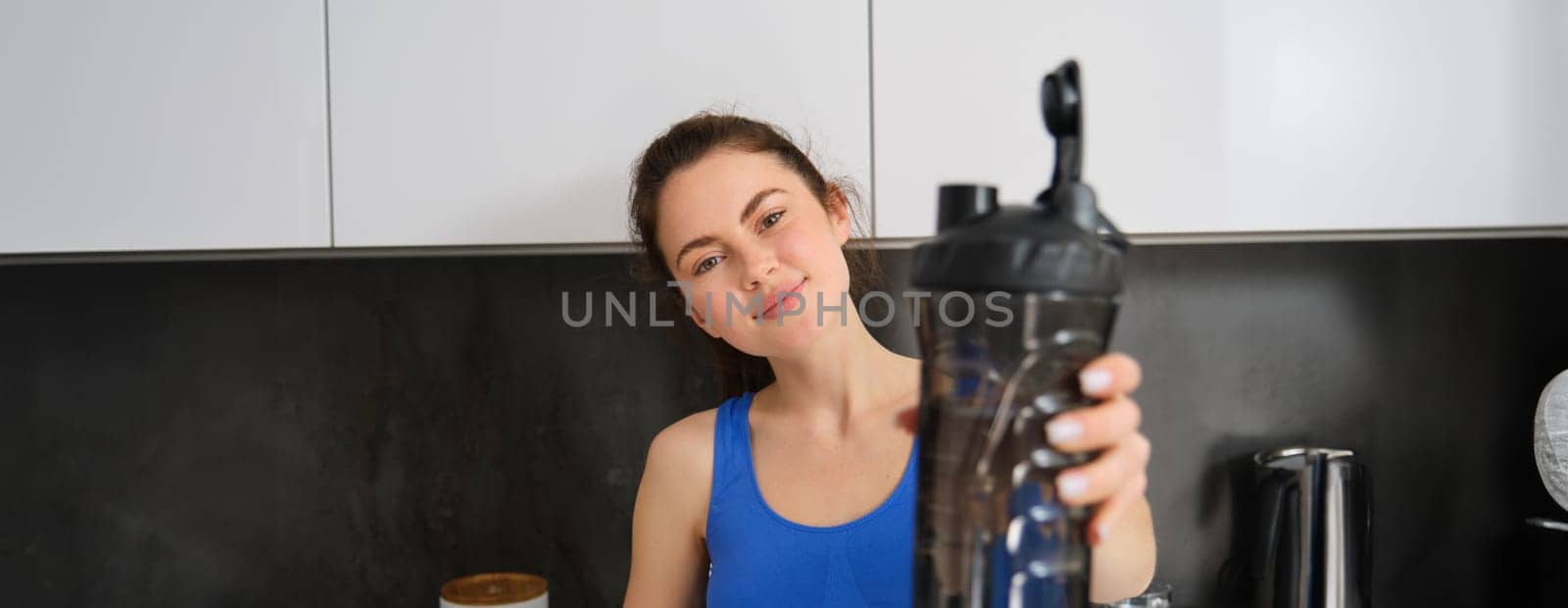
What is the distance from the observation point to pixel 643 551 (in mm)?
1105

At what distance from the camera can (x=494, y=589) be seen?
135cm

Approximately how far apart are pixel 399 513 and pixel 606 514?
0.30m

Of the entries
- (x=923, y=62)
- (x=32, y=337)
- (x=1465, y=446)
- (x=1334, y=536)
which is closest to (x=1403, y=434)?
(x=1465, y=446)

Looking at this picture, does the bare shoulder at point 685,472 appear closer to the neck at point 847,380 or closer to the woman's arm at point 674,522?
the woman's arm at point 674,522

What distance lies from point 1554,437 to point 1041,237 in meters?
1.00

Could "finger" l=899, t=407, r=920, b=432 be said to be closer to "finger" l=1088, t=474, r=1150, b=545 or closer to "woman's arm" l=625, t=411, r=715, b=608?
"finger" l=1088, t=474, r=1150, b=545

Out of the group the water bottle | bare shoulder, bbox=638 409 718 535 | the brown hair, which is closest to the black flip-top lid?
the water bottle

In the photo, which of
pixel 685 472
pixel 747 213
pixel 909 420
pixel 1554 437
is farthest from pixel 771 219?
pixel 1554 437

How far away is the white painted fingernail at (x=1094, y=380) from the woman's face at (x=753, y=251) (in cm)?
46

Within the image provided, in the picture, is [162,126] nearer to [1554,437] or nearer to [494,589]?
[494,589]

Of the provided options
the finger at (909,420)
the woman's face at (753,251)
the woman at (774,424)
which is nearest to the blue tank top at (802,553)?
the woman at (774,424)

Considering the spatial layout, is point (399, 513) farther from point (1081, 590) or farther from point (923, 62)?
point (1081, 590)

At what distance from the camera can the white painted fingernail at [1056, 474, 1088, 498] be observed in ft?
1.56

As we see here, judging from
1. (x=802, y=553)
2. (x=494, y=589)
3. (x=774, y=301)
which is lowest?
(x=494, y=589)
